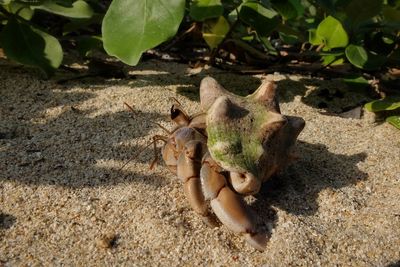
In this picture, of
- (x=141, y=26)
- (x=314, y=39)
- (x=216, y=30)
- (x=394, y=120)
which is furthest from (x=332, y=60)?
(x=141, y=26)

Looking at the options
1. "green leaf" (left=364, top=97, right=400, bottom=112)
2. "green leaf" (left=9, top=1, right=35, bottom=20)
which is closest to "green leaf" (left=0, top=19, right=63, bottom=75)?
"green leaf" (left=9, top=1, right=35, bottom=20)

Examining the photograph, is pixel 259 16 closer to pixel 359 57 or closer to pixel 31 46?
pixel 359 57

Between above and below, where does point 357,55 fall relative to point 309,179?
→ above

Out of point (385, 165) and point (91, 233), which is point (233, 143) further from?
point (385, 165)

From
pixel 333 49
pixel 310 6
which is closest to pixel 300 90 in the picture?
pixel 333 49

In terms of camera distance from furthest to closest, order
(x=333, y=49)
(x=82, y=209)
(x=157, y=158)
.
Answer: (x=333, y=49) → (x=157, y=158) → (x=82, y=209)

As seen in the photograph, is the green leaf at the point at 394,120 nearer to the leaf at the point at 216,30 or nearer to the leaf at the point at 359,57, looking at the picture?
the leaf at the point at 359,57

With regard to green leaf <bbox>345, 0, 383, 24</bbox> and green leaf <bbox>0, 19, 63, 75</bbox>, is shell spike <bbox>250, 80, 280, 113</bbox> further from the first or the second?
green leaf <bbox>0, 19, 63, 75</bbox>
